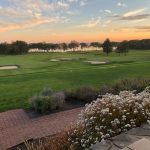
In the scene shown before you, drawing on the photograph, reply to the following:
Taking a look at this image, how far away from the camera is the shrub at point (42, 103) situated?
41.7 ft

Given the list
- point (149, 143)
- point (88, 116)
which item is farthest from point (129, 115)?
point (149, 143)

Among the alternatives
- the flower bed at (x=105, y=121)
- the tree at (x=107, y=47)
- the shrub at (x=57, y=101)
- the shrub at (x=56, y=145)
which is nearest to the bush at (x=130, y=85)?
the shrub at (x=57, y=101)

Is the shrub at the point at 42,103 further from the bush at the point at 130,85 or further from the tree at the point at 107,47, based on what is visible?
the tree at the point at 107,47

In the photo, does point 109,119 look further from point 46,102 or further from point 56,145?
point 46,102

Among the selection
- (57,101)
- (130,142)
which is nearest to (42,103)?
(57,101)

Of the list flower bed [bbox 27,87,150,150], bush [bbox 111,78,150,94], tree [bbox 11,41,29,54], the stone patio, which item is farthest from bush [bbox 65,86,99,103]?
tree [bbox 11,41,29,54]

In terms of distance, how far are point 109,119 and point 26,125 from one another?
16.9 ft

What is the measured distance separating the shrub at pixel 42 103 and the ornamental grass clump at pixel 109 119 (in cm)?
560

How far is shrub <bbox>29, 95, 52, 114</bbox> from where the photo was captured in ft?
41.7

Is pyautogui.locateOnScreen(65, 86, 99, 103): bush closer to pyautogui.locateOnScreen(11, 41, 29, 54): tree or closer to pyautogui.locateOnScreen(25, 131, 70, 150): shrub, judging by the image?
pyautogui.locateOnScreen(25, 131, 70, 150): shrub

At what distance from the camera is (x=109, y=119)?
6.48 metres

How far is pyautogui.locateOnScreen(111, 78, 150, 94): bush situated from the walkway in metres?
3.15

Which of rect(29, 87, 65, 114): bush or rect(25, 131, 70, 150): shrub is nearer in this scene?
rect(25, 131, 70, 150): shrub

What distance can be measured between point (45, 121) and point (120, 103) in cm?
484
